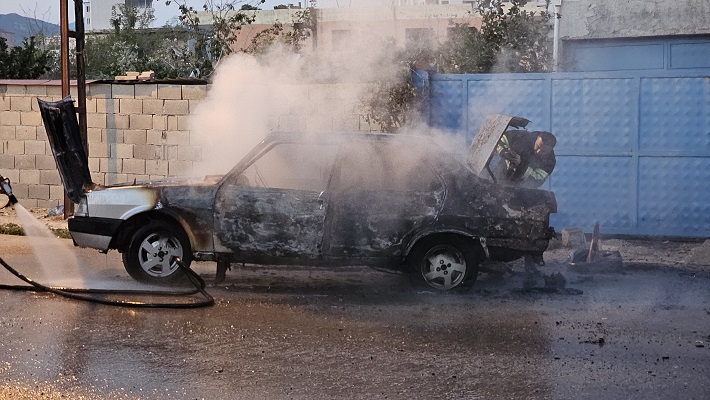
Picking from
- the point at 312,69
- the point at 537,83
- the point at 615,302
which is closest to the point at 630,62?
the point at 537,83

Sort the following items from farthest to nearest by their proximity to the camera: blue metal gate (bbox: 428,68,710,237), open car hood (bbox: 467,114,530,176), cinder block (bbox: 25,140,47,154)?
cinder block (bbox: 25,140,47,154) → blue metal gate (bbox: 428,68,710,237) → open car hood (bbox: 467,114,530,176)

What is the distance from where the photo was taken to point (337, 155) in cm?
846

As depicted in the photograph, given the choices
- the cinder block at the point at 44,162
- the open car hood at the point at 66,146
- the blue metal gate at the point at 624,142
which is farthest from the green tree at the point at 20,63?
the blue metal gate at the point at 624,142

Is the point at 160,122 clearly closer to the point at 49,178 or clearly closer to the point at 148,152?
the point at 148,152

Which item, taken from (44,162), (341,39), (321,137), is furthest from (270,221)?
(44,162)

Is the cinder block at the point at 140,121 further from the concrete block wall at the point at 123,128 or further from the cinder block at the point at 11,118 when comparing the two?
the cinder block at the point at 11,118

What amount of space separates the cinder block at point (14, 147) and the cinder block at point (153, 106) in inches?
91.7

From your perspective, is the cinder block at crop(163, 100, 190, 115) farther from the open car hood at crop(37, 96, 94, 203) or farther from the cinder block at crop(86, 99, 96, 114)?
the open car hood at crop(37, 96, 94, 203)

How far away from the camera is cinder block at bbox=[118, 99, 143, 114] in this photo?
13742 millimetres

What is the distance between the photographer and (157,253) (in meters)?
8.36

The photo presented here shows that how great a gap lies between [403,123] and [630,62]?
20.3ft

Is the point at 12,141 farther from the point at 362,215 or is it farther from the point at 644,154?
the point at 644,154

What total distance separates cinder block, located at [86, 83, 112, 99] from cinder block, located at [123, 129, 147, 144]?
2.10 feet

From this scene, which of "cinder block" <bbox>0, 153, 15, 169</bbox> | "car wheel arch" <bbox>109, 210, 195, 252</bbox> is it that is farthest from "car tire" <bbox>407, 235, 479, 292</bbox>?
"cinder block" <bbox>0, 153, 15, 169</bbox>
